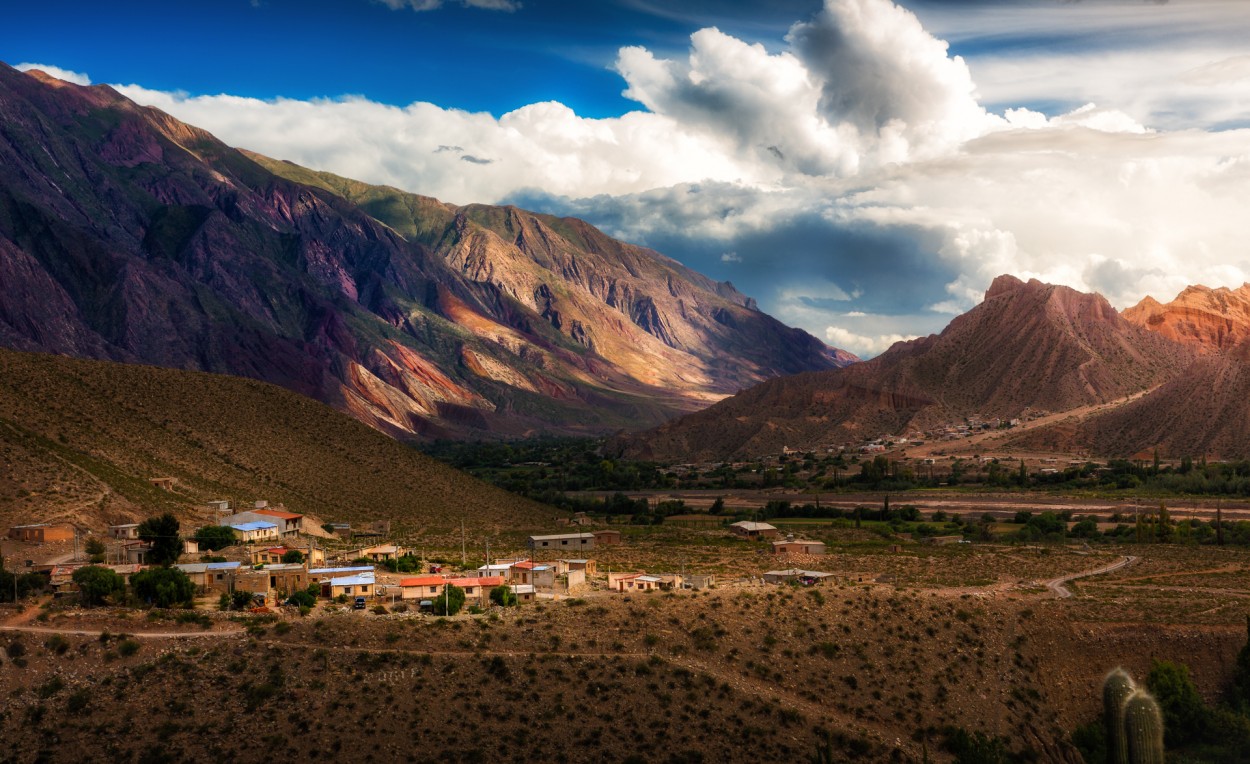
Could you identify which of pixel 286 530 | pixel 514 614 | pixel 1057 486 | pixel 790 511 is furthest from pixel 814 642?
pixel 1057 486

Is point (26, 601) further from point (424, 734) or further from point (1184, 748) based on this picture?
point (1184, 748)

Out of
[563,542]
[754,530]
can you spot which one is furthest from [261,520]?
[754,530]

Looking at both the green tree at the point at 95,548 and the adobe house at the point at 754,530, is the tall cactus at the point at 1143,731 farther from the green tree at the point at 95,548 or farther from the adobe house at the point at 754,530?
the adobe house at the point at 754,530

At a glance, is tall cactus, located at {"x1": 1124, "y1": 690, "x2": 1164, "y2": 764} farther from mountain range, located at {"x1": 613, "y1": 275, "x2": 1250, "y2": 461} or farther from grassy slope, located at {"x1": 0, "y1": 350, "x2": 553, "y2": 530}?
mountain range, located at {"x1": 613, "y1": 275, "x2": 1250, "y2": 461}

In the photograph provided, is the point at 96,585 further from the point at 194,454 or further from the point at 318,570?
the point at 194,454


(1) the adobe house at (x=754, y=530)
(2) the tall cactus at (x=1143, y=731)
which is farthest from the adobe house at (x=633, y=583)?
(1) the adobe house at (x=754, y=530)
